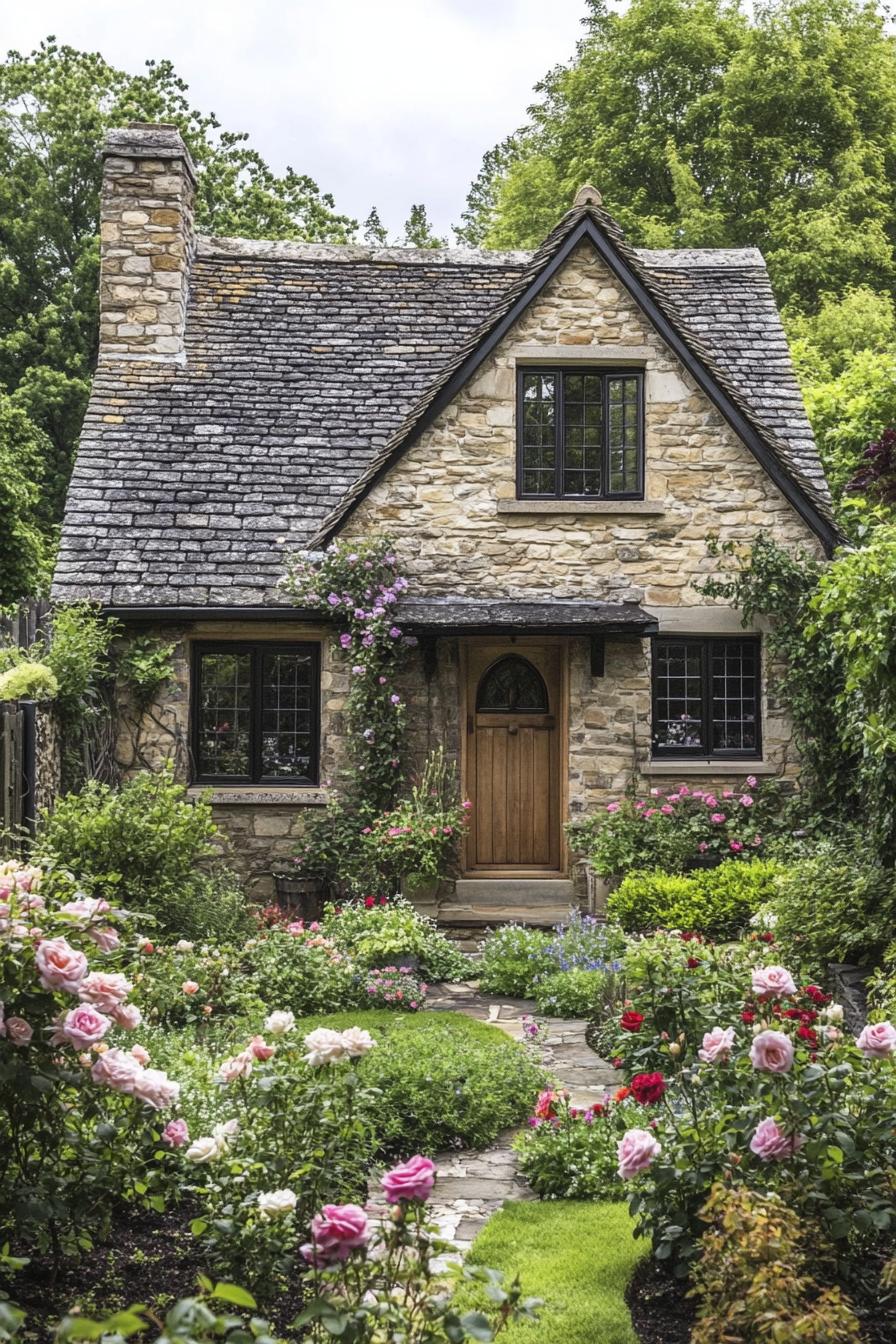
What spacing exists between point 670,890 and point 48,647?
19.7 ft

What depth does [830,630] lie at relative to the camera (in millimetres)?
11922

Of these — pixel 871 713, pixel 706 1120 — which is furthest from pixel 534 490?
pixel 706 1120

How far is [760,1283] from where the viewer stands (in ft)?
11.1

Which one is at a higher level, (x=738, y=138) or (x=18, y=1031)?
(x=738, y=138)

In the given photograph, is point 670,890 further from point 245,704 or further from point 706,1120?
point 706,1120

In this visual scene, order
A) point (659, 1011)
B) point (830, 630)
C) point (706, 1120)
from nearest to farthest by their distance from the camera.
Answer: point (706, 1120), point (659, 1011), point (830, 630)

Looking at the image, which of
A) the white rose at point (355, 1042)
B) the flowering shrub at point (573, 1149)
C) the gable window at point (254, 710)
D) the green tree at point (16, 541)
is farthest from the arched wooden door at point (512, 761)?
the white rose at point (355, 1042)

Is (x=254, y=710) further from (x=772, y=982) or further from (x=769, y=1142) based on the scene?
(x=769, y=1142)

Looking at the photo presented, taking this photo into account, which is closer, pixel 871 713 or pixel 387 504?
pixel 871 713

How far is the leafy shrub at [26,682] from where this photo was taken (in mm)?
10391

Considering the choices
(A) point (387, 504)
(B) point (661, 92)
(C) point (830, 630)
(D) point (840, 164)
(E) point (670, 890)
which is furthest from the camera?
(B) point (661, 92)

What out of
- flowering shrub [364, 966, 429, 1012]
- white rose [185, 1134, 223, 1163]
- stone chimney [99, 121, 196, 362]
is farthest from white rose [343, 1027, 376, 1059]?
stone chimney [99, 121, 196, 362]

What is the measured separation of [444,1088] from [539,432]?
809 centimetres

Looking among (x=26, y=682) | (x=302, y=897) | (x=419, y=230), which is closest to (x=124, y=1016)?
(x=26, y=682)
